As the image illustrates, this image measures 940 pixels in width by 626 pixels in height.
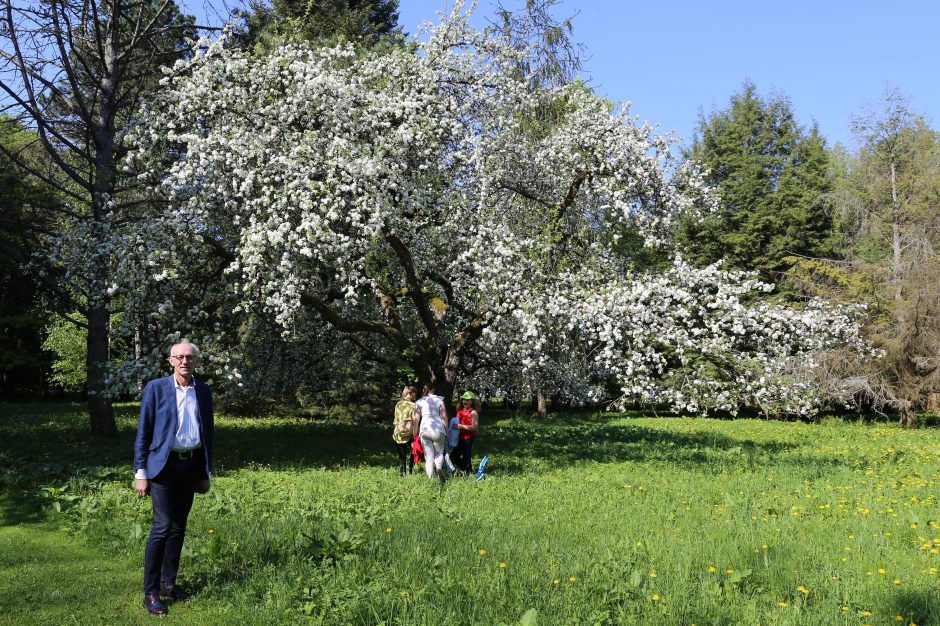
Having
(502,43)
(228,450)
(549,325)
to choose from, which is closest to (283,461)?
(228,450)

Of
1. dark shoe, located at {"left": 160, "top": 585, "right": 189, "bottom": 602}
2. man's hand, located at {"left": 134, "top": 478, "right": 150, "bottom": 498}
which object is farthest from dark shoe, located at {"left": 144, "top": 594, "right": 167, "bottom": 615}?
man's hand, located at {"left": 134, "top": 478, "right": 150, "bottom": 498}

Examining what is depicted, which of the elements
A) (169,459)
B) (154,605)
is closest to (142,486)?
(169,459)

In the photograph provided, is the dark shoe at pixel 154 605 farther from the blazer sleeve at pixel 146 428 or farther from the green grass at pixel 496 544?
the blazer sleeve at pixel 146 428

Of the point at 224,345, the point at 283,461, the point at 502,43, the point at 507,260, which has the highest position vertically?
the point at 502,43

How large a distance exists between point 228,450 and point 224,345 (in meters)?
2.53

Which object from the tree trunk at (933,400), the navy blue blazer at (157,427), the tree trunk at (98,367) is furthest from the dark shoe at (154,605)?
the tree trunk at (933,400)

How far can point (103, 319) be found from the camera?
56.4 ft

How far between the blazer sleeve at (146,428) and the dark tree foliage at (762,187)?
35.6m

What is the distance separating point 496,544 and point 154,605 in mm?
3028

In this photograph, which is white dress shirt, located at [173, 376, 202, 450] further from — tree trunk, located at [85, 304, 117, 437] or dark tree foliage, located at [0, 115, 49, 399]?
dark tree foliage, located at [0, 115, 49, 399]

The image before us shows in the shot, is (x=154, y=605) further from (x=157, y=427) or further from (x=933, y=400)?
(x=933, y=400)

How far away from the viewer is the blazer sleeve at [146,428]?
580 cm

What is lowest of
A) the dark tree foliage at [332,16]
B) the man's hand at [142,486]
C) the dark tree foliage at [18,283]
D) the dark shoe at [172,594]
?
the dark shoe at [172,594]

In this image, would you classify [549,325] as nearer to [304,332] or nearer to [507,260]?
[507,260]
